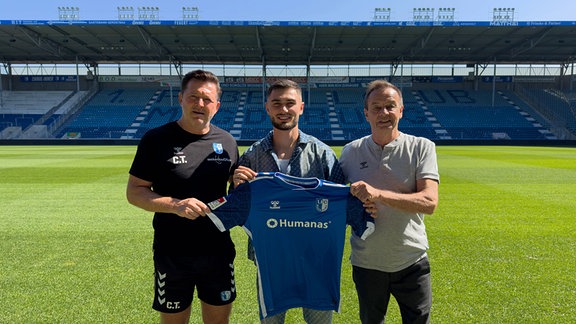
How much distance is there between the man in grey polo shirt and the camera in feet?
7.47

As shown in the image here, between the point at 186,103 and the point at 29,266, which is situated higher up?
the point at 186,103

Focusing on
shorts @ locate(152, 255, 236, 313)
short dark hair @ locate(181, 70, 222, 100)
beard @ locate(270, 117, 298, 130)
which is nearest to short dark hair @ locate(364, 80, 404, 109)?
beard @ locate(270, 117, 298, 130)

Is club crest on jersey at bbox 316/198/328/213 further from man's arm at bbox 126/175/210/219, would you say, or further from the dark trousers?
man's arm at bbox 126/175/210/219

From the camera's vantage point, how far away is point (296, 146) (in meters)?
2.38

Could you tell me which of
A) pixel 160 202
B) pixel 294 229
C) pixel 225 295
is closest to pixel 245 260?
pixel 225 295

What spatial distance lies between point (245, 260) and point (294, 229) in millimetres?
2494

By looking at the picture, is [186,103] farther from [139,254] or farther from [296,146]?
[139,254]

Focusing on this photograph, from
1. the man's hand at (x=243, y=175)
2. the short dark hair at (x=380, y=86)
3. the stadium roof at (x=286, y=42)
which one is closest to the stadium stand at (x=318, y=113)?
the stadium roof at (x=286, y=42)

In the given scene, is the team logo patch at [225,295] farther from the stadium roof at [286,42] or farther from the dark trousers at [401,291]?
the stadium roof at [286,42]

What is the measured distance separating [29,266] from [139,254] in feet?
4.00

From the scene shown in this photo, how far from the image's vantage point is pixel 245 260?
464 cm

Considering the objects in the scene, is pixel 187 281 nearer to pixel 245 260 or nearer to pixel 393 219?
pixel 393 219

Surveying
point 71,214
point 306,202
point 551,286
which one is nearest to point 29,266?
point 71,214

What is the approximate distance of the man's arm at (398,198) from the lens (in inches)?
82.5
